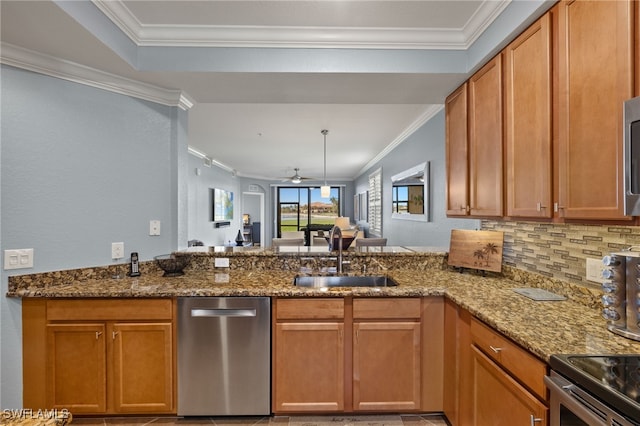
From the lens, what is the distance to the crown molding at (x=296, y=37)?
2098 mm

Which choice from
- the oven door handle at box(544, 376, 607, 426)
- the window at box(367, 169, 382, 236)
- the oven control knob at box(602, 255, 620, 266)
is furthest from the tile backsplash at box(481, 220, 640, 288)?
the window at box(367, 169, 382, 236)

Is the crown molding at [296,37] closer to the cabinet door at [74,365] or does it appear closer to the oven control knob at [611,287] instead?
the oven control knob at [611,287]

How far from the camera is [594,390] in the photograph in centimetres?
92

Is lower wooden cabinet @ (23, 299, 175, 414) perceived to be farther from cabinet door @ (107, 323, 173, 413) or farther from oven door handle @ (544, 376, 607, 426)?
oven door handle @ (544, 376, 607, 426)

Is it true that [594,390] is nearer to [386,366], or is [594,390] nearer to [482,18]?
[386,366]

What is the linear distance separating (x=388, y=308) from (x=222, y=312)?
1031 mm

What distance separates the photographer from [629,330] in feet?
3.98

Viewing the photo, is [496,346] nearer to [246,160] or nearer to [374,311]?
[374,311]

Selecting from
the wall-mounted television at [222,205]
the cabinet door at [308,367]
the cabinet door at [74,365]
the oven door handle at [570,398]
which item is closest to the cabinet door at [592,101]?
the oven door handle at [570,398]

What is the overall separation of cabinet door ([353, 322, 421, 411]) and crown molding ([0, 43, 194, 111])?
7.39 ft

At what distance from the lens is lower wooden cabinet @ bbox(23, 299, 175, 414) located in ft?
6.23

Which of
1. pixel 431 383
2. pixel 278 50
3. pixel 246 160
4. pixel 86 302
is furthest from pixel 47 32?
pixel 246 160

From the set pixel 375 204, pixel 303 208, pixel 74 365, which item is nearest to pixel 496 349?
pixel 74 365

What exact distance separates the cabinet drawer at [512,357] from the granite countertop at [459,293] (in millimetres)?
53
